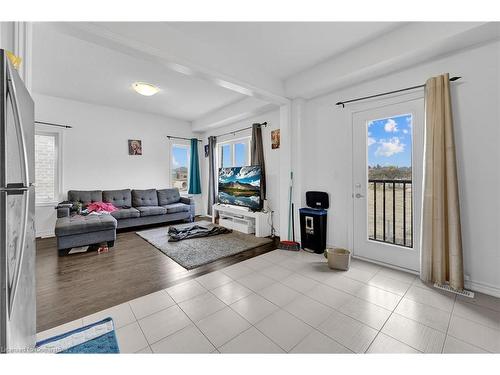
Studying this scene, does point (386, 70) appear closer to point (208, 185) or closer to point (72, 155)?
point (208, 185)

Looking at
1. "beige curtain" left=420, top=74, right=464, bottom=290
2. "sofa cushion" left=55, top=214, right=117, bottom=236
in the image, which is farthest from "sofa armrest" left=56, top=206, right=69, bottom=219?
"beige curtain" left=420, top=74, right=464, bottom=290

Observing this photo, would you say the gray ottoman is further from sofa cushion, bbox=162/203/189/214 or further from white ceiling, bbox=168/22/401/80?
white ceiling, bbox=168/22/401/80

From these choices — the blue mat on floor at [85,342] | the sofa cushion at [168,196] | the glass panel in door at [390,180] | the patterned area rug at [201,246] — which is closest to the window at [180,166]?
the sofa cushion at [168,196]

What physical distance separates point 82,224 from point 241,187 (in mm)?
2745

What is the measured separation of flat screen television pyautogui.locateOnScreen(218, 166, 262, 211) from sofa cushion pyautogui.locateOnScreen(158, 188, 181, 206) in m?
1.32

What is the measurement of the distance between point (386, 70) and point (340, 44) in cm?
63

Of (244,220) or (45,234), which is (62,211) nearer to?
(45,234)

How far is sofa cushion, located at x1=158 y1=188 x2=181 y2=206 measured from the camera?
17.6ft

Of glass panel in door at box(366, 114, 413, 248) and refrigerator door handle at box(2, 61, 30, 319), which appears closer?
refrigerator door handle at box(2, 61, 30, 319)

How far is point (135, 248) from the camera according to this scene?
342cm

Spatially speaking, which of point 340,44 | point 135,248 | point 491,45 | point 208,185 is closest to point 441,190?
point 491,45

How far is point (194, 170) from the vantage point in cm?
621

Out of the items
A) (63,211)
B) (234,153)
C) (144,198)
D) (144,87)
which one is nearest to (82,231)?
(63,211)
